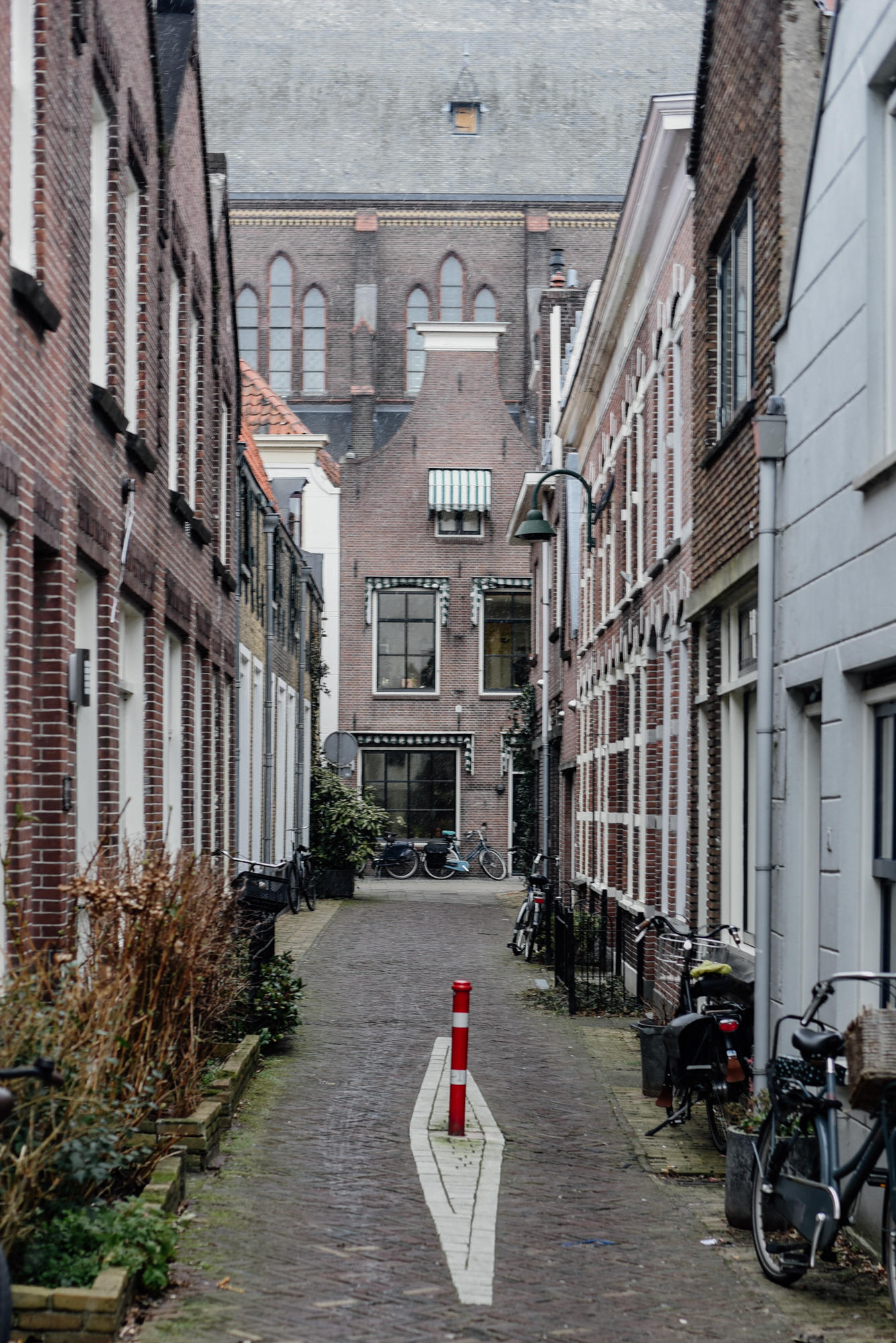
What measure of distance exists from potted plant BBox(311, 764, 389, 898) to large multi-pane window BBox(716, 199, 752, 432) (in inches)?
783

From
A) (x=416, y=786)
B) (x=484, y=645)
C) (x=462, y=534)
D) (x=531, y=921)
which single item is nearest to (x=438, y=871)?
(x=416, y=786)

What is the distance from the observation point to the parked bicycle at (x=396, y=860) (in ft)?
123

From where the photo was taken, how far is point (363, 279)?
159ft

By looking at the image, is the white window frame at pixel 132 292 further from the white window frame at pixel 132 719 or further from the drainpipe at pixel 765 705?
the drainpipe at pixel 765 705

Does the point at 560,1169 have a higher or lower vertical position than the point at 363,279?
lower

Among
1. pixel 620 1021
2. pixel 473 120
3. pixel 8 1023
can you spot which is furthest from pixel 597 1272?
pixel 473 120

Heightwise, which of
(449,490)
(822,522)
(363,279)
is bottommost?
(822,522)

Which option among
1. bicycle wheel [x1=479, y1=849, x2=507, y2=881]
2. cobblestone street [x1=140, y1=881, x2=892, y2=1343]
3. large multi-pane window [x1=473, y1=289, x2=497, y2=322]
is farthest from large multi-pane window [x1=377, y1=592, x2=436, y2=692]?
cobblestone street [x1=140, y1=881, x2=892, y2=1343]

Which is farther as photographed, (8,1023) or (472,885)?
(472,885)

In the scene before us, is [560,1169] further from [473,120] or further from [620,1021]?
[473,120]

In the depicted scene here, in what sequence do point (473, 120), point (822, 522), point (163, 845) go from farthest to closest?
point (473, 120) < point (163, 845) < point (822, 522)

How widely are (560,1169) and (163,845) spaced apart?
3021 mm

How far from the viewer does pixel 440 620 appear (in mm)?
40406

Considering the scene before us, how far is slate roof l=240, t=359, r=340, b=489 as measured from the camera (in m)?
34.4
